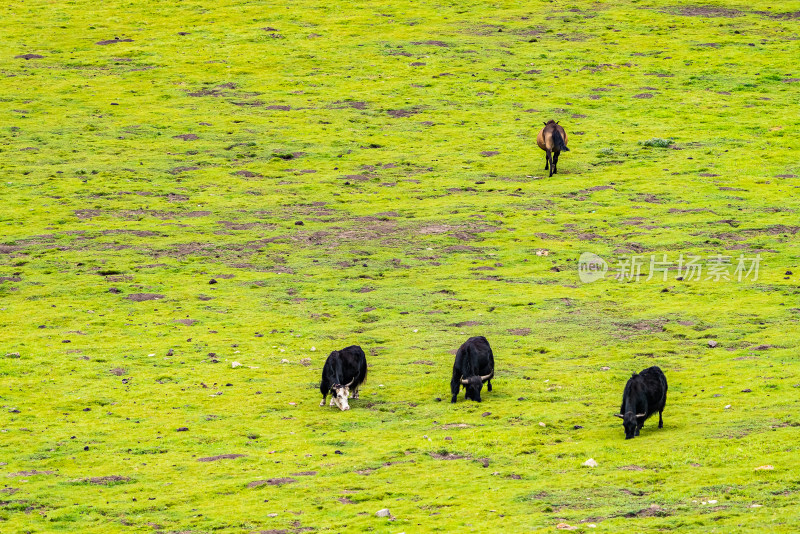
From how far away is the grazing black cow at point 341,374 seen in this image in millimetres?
17312

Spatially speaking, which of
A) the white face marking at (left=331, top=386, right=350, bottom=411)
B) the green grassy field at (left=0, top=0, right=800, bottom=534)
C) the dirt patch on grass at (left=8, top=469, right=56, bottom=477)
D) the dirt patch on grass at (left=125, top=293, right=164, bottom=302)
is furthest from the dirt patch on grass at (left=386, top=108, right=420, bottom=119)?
the dirt patch on grass at (left=8, top=469, right=56, bottom=477)

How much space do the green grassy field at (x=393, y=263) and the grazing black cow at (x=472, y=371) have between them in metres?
0.32

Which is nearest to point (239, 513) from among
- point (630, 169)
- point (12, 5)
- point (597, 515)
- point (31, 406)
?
point (597, 515)

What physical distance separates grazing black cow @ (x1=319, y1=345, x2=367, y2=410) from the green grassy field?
1.66ft

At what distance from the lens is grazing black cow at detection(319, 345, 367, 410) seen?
682 inches

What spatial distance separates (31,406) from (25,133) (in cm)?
2686

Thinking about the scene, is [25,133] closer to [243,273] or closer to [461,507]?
[243,273]

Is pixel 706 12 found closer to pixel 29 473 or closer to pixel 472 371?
pixel 472 371

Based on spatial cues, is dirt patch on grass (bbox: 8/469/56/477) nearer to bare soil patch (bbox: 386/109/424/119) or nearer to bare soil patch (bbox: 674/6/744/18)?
bare soil patch (bbox: 386/109/424/119)

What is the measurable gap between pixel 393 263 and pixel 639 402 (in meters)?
13.6

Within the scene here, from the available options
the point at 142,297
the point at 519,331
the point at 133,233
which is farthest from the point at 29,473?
the point at 133,233

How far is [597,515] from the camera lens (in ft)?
38.1

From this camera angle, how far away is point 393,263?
28.0 m

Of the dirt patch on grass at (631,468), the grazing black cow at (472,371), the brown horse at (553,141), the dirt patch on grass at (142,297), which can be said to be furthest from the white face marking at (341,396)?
the brown horse at (553,141)
